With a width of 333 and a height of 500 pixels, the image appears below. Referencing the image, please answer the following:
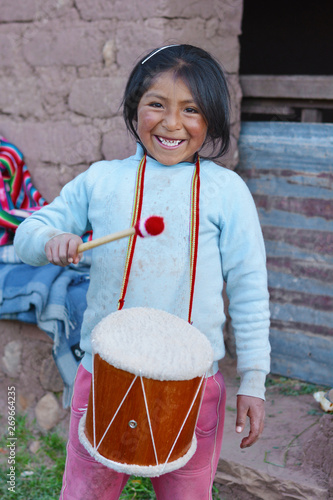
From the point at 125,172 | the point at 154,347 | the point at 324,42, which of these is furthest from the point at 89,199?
the point at 324,42

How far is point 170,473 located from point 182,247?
0.65 metres

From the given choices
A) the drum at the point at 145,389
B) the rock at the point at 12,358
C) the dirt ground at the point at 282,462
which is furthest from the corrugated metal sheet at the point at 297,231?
the drum at the point at 145,389

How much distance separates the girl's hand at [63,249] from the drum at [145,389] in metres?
0.19

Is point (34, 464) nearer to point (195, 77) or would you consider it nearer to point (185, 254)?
point (185, 254)

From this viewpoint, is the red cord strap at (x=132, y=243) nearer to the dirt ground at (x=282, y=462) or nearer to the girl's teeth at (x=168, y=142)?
the girl's teeth at (x=168, y=142)

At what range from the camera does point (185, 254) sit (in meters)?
1.74

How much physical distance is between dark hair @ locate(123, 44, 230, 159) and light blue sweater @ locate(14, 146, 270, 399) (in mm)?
166

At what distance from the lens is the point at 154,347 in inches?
58.7

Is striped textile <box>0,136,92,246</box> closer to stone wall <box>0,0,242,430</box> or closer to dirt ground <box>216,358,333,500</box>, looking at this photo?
stone wall <box>0,0,242,430</box>

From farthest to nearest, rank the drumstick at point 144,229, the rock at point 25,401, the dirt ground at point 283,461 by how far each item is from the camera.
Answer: the rock at point 25,401, the dirt ground at point 283,461, the drumstick at point 144,229

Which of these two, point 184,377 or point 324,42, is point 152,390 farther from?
point 324,42

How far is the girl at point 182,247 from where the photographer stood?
1.74 metres

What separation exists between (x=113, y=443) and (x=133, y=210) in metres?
0.64

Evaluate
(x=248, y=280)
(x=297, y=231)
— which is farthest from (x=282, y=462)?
(x=297, y=231)
